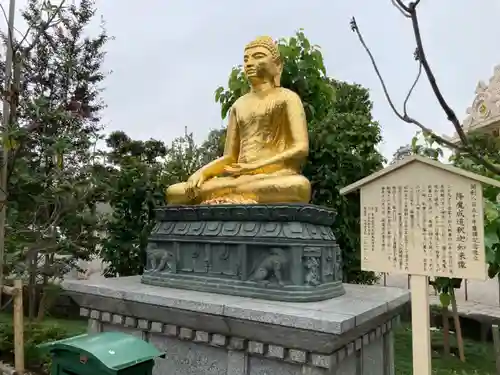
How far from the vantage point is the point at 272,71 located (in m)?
4.69

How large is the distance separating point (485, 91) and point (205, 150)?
6.57m

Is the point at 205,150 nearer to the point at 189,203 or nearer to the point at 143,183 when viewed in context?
the point at 143,183

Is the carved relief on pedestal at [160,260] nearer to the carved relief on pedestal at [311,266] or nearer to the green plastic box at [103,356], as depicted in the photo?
the carved relief on pedestal at [311,266]

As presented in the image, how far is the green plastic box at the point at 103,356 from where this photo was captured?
2061 mm

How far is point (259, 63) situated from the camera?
4.57 m

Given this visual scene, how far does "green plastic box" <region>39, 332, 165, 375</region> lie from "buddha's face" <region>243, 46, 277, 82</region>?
10.3 ft

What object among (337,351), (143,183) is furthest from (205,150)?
(337,351)

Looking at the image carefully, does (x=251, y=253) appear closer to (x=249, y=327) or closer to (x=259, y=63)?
(x=249, y=327)

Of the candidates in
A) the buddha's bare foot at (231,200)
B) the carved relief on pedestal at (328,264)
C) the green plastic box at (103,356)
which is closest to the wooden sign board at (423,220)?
the carved relief on pedestal at (328,264)

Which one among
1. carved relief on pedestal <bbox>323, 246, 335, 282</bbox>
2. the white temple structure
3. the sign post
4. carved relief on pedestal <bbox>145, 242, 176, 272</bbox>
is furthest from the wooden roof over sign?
the white temple structure

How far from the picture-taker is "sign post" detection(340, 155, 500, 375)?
2.38 m

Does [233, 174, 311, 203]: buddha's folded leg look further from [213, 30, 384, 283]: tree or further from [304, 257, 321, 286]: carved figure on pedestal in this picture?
[213, 30, 384, 283]: tree

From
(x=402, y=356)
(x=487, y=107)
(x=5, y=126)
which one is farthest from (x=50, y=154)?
(x=487, y=107)

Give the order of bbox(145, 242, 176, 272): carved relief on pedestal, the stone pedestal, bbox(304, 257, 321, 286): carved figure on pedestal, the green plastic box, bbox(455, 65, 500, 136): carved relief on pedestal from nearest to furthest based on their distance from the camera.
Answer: the green plastic box < the stone pedestal < bbox(304, 257, 321, 286): carved figure on pedestal < bbox(145, 242, 176, 272): carved relief on pedestal < bbox(455, 65, 500, 136): carved relief on pedestal
